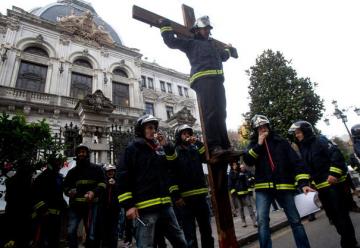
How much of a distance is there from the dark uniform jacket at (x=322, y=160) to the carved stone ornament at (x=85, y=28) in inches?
849

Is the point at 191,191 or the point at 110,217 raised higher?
the point at 191,191

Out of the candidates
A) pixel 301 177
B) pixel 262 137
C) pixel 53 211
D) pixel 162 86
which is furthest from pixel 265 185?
pixel 162 86

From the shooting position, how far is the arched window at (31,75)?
1725cm

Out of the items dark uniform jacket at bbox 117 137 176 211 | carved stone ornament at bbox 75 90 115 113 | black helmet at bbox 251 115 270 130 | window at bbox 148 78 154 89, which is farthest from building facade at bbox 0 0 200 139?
black helmet at bbox 251 115 270 130

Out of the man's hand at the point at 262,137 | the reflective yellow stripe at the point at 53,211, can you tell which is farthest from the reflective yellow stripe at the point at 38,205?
the man's hand at the point at 262,137

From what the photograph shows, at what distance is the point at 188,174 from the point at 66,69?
729 inches

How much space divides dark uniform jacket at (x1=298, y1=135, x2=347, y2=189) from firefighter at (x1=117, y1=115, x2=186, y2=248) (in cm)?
262

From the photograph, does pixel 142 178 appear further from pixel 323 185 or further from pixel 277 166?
pixel 323 185

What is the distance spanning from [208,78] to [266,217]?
2.24m

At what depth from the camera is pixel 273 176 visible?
11.5 feet

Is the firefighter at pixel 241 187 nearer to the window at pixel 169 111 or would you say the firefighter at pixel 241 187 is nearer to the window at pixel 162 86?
the window at pixel 169 111

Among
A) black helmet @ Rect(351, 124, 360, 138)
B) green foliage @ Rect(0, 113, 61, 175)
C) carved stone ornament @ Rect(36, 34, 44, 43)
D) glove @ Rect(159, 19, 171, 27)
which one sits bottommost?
black helmet @ Rect(351, 124, 360, 138)

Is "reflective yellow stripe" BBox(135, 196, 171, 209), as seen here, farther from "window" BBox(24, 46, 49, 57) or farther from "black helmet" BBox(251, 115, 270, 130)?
"window" BBox(24, 46, 49, 57)

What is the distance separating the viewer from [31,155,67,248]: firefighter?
498cm
